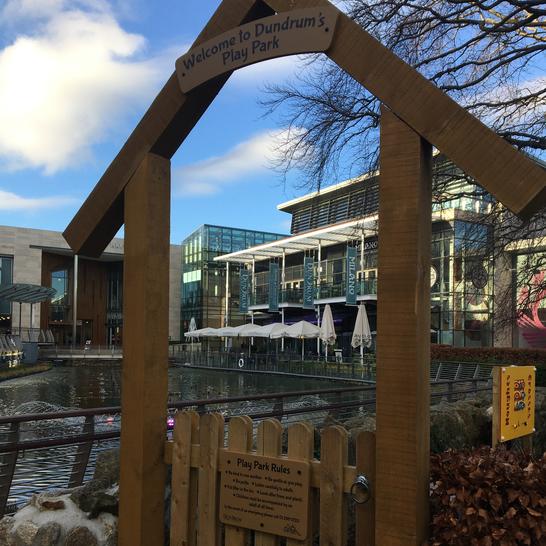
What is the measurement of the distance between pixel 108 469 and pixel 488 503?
2.98 meters

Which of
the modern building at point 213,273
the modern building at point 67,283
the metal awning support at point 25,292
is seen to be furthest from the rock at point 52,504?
the modern building at point 213,273

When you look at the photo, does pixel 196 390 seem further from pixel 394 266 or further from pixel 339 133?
pixel 394 266

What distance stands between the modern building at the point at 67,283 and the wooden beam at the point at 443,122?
184 feet

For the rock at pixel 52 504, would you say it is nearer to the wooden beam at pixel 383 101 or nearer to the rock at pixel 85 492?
the rock at pixel 85 492

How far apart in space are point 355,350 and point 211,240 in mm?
28714

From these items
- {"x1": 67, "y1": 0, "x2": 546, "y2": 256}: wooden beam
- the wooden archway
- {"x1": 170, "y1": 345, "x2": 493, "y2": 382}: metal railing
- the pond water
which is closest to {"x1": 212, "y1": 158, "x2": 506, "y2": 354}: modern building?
{"x1": 170, "y1": 345, "x2": 493, "y2": 382}: metal railing

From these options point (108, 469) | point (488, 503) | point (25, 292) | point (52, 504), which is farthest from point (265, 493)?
point (25, 292)

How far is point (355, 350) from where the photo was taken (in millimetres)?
38000

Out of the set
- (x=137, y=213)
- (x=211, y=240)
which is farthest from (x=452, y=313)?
(x=137, y=213)

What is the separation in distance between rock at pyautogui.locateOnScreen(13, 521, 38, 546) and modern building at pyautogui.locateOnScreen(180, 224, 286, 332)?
5694 centimetres

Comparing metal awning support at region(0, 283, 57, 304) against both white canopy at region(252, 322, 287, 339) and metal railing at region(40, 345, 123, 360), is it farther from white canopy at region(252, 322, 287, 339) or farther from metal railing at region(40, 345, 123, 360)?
white canopy at region(252, 322, 287, 339)

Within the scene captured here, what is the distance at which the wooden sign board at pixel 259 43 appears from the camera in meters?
3.02

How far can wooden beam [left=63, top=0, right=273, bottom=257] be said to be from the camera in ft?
11.5

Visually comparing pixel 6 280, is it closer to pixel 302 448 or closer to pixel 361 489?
pixel 302 448
